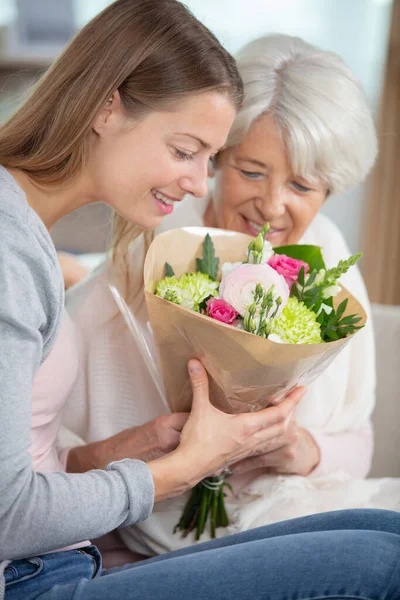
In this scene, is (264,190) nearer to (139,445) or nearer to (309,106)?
(309,106)

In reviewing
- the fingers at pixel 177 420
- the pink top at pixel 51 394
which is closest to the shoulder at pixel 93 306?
the pink top at pixel 51 394

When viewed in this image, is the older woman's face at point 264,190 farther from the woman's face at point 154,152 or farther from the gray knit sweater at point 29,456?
the gray knit sweater at point 29,456

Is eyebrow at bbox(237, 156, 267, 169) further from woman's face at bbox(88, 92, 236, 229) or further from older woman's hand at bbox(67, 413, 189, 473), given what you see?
older woman's hand at bbox(67, 413, 189, 473)

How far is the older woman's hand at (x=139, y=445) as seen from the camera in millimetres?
1313

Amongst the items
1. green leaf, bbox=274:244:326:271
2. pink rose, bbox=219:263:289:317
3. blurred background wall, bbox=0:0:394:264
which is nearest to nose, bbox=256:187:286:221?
green leaf, bbox=274:244:326:271

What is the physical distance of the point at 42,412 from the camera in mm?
1216

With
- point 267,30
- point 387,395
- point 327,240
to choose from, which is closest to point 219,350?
point 327,240

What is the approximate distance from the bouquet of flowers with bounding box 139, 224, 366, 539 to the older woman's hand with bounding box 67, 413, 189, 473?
6cm

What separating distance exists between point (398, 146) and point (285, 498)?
7.82 ft

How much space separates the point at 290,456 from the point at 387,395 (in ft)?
2.08

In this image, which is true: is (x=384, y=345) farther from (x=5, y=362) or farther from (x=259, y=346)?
(x=5, y=362)

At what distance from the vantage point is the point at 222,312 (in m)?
1.15

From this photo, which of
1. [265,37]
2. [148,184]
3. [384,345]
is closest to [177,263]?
[148,184]

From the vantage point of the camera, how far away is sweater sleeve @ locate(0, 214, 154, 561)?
93 centimetres
